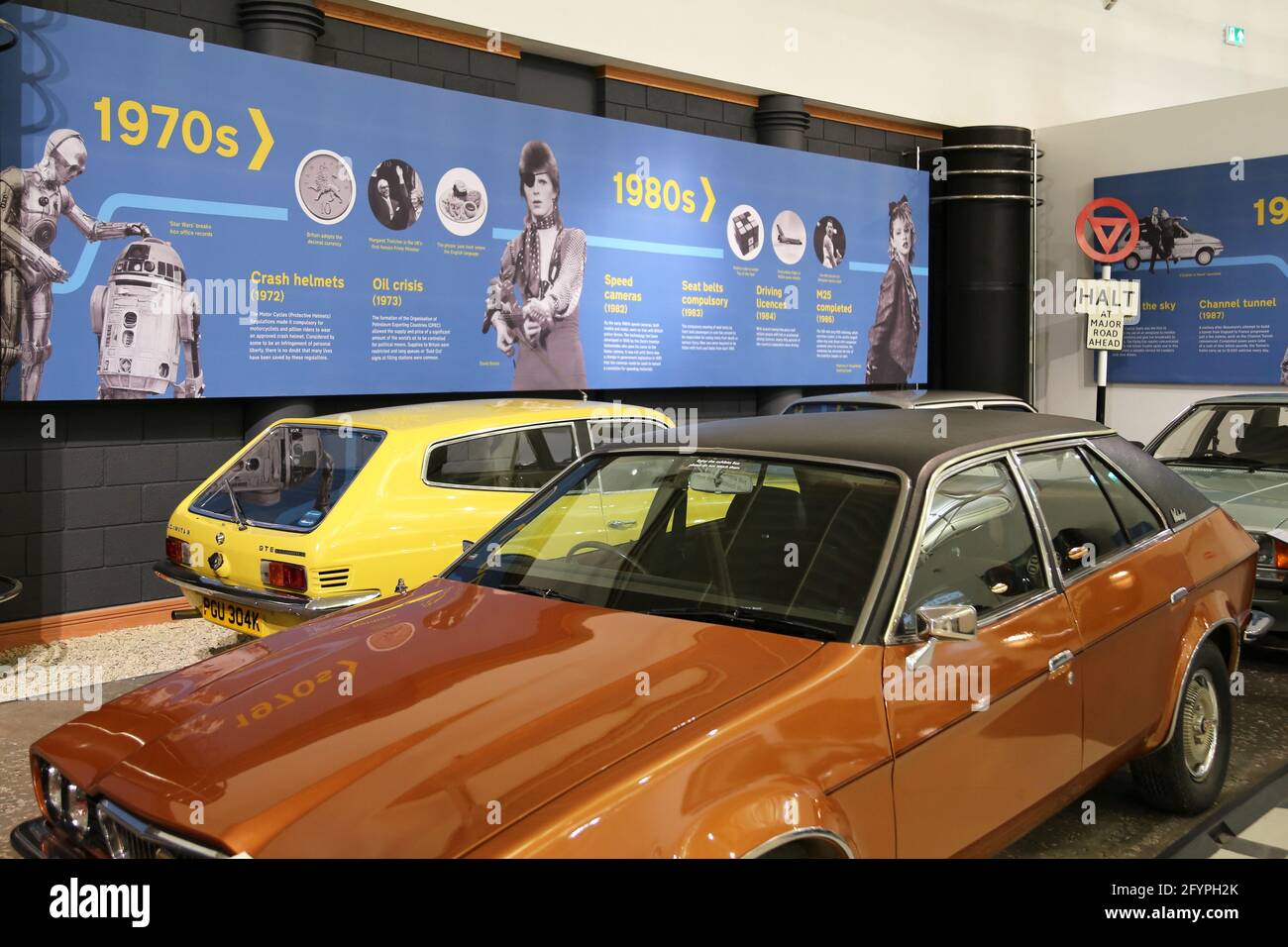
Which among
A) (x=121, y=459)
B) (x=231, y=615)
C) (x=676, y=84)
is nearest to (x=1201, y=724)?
(x=231, y=615)

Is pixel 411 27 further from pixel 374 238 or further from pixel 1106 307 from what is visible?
pixel 1106 307

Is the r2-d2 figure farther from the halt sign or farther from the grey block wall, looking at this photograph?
the halt sign

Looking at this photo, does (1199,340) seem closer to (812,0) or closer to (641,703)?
(812,0)

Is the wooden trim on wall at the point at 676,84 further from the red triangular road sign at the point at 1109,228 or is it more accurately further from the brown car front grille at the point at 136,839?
the brown car front grille at the point at 136,839

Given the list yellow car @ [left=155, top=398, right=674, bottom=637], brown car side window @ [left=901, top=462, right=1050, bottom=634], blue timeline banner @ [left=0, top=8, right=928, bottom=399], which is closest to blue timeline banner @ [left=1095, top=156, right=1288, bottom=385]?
blue timeline banner @ [left=0, top=8, right=928, bottom=399]

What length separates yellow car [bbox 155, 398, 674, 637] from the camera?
5375 millimetres

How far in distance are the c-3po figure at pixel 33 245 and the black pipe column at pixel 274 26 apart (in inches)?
60.1

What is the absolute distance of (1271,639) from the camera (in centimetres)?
610

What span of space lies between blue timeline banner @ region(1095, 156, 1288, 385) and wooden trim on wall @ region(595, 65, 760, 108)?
512 centimetres

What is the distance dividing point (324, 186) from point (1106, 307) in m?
7.63

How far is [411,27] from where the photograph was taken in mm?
8758

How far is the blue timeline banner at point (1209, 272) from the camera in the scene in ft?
40.6

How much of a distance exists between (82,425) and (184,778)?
18.4 ft

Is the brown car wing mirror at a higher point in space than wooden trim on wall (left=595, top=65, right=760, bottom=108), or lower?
lower
